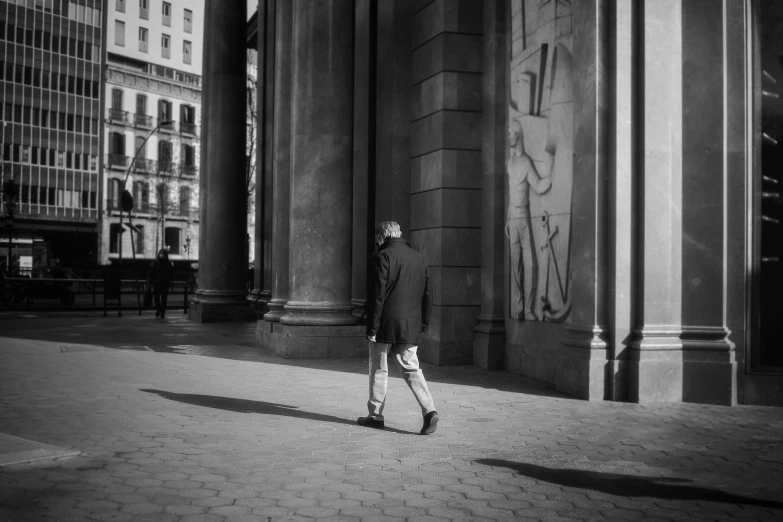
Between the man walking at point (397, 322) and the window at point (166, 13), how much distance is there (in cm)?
8117

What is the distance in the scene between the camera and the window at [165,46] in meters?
81.1

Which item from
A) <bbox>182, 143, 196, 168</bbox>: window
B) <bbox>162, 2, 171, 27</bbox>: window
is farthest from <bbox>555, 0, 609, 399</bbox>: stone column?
<bbox>162, 2, 171, 27</bbox>: window

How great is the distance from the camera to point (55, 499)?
5004 mm

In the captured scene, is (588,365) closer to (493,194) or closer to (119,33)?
(493,194)

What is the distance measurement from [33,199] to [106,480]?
68483 mm

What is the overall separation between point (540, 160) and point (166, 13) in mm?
78910

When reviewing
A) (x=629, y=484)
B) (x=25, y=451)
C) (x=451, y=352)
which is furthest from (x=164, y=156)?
(x=629, y=484)

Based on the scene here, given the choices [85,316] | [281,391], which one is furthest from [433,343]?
[85,316]

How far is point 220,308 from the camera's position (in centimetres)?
2136

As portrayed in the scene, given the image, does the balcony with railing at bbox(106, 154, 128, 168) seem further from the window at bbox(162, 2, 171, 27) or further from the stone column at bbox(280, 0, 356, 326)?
the stone column at bbox(280, 0, 356, 326)

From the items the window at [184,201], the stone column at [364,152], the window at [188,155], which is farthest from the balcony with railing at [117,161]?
the stone column at [364,152]

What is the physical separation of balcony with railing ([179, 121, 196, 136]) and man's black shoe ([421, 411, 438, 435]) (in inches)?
2993

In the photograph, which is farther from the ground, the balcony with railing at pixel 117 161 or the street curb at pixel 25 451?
the balcony with railing at pixel 117 161

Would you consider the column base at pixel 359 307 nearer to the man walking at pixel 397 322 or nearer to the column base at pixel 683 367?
the column base at pixel 683 367
